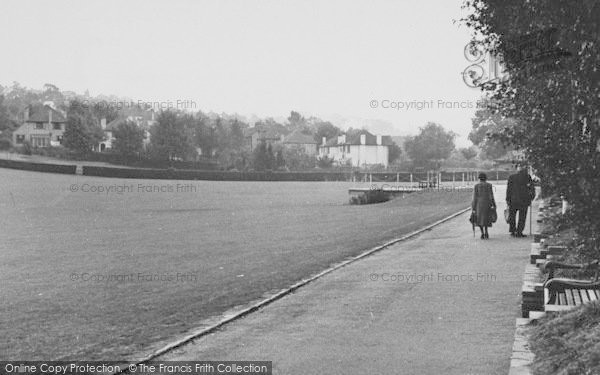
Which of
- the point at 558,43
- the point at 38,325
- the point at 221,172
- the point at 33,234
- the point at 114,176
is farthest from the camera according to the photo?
the point at 221,172

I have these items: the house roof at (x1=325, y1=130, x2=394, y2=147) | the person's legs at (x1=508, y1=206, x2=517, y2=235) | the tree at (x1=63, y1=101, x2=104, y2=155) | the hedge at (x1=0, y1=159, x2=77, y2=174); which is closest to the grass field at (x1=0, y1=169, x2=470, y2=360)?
the person's legs at (x1=508, y1=206, x2=517, y2=235)

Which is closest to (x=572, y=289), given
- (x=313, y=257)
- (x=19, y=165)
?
(x=313, y=257)

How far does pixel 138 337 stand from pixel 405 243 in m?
11.0

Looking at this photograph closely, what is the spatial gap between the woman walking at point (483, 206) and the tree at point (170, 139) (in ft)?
260

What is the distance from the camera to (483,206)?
20.4m

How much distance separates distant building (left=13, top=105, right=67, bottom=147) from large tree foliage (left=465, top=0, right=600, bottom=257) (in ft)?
425

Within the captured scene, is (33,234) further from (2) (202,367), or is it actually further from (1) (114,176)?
(1) (114,176)

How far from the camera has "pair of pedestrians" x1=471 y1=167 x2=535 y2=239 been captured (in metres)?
20.5

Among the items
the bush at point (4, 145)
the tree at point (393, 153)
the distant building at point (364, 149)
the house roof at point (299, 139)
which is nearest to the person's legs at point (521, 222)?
the bush at point (4, 145)

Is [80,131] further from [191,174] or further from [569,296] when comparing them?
[569,296]

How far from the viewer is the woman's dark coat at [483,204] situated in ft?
67.0

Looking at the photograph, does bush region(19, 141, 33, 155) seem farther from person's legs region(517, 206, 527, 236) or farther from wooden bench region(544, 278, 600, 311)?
wooden bench region(544, 278, 600, 311)

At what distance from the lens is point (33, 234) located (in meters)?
31.6

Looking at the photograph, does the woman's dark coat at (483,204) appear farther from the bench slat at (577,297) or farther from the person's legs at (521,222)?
the bench slat at (577,297)
